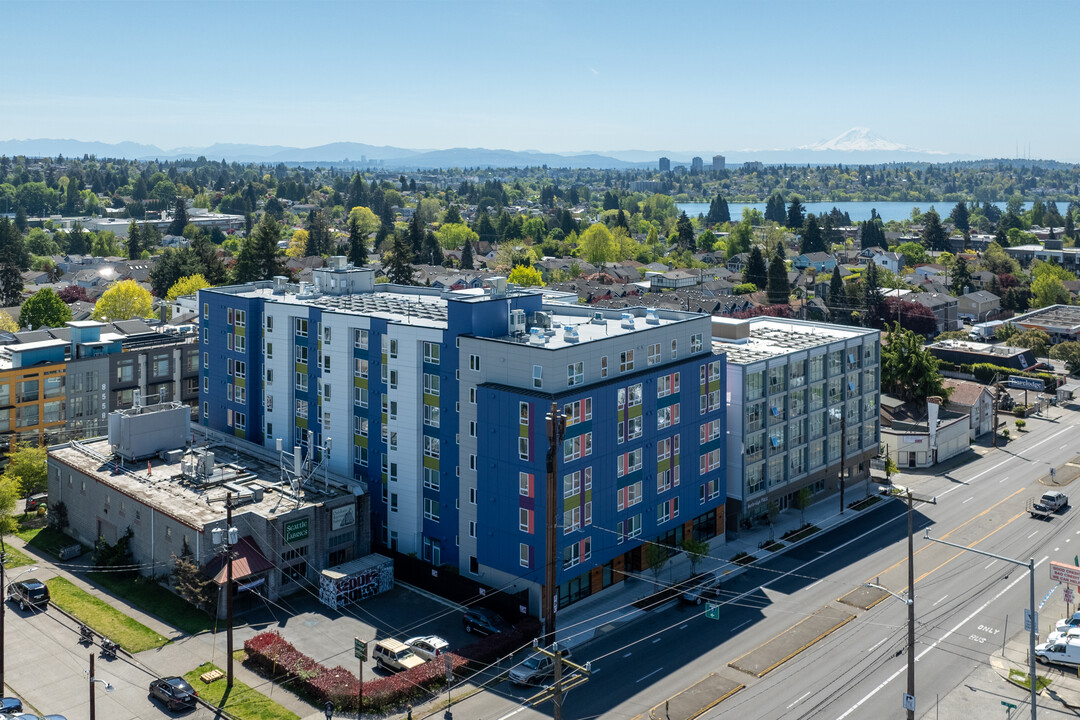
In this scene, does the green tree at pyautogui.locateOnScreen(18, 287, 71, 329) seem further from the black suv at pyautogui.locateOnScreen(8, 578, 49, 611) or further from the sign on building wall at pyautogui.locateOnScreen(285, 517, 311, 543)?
the sign on building wall at pyautogui.locateOnScreen(285, 517, 311, 543)

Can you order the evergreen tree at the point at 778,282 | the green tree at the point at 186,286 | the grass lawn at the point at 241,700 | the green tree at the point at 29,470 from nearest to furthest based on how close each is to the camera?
the grass lawn at the point at 241,700
the green tree at the point at 29,470
the green tree at the point at 186,286
the evergreen tree at the point at 778,282

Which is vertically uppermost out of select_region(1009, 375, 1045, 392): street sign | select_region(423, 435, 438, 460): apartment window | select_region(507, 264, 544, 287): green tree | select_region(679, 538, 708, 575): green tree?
select_region(507, 264, 544, 287): green tree

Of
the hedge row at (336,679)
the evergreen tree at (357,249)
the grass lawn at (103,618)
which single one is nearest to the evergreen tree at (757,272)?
the evergreen tree at (357,249)

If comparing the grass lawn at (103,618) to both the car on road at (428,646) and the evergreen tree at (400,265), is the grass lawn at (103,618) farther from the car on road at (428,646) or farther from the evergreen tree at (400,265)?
the evergreen tree at (400,265)

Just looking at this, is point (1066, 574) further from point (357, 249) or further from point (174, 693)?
point (357, 249)

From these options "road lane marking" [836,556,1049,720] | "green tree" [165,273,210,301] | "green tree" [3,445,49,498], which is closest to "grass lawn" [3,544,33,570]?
"green tree" [3,445,49,498]
